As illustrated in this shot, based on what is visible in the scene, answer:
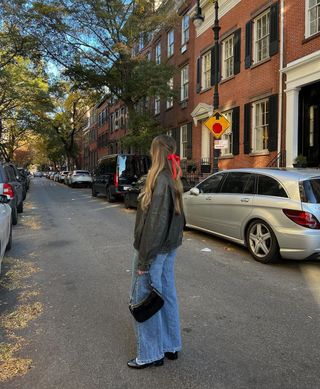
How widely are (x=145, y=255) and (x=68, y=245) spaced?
18.3 ft

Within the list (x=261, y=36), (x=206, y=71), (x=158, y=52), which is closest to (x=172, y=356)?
(x=261, y=36)

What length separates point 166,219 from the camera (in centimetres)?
302

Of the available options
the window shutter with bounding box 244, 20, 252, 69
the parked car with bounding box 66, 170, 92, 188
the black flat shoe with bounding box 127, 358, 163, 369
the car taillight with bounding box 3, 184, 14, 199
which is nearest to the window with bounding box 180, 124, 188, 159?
the window shutter with bounding box 244, 20, 252, 69

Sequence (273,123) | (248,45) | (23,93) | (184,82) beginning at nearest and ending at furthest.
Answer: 1. (273,123)
2. (248,45)
3. (184,82)
4. (23,93)

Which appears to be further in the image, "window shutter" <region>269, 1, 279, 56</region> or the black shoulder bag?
"window shutter" <region>269, 1, 279, 56</region>

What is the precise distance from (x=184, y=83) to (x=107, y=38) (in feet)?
17.0

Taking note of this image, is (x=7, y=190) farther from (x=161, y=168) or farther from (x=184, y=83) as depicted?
(x=184, y=83)

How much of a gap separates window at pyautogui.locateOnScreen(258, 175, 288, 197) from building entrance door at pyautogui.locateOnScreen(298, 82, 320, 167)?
6.98m

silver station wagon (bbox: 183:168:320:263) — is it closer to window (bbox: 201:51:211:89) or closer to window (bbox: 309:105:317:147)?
window (bbox: 309:105:317:147)

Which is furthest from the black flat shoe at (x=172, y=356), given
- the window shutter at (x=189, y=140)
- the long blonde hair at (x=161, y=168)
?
the window shutter at (x=189, y=140)

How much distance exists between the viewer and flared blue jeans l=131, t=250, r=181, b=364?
3092 mm

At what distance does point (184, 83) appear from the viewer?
76.8 ft

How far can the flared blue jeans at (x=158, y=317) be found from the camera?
3092 millimetres

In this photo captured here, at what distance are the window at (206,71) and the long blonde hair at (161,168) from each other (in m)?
17.8
